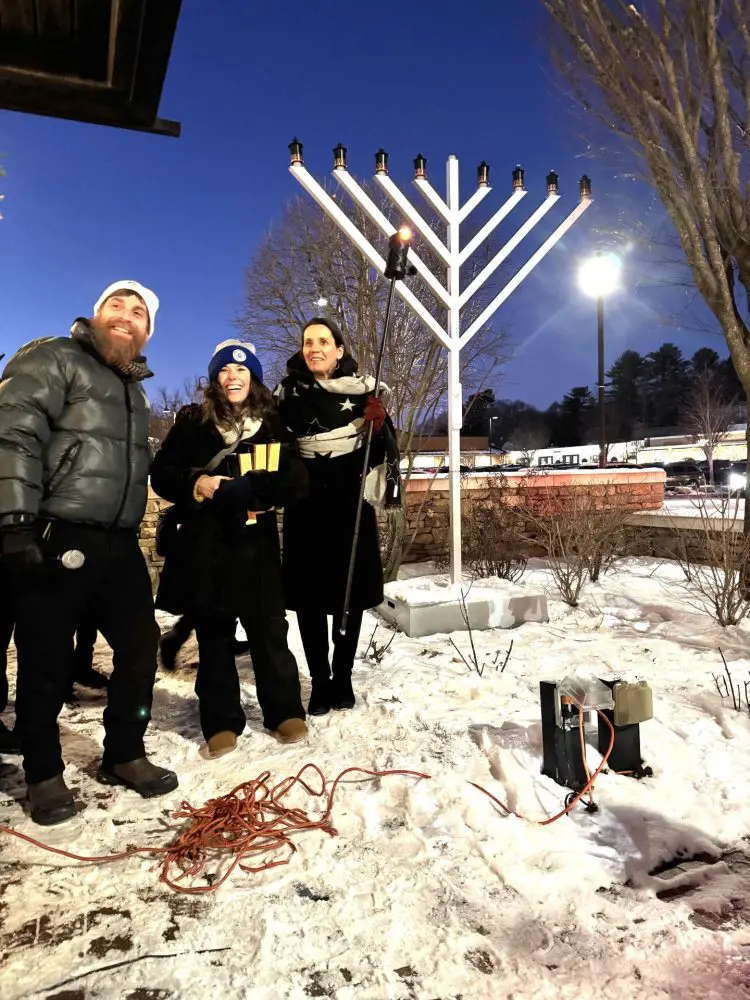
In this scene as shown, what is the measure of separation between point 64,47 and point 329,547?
8.06 ft

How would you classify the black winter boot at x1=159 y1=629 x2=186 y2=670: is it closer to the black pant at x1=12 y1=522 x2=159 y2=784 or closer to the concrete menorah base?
the black pant at x1=12 y1=522 x2=159 y2=784

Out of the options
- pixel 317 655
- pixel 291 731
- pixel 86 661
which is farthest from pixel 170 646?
pixel 291 731

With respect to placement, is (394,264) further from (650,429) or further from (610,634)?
(650,429)

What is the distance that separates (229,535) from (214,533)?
0.06 m

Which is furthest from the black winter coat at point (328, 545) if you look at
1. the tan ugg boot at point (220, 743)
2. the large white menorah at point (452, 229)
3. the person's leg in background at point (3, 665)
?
the large white menorah at point (452, 229)

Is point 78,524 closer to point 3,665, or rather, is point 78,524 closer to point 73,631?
point 73,631

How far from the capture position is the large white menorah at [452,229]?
14.7 ft

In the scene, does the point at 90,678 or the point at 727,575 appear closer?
the point at 90,678

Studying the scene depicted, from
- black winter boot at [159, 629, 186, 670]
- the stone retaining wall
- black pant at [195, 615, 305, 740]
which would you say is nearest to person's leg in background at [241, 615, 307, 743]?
black pant at [195, 615, 305, 740]

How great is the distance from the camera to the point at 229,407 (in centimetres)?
261

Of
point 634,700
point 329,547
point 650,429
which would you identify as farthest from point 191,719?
point 650,429

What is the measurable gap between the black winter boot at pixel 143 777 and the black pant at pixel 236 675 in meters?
0.31

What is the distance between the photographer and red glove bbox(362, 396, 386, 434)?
9.46 feet

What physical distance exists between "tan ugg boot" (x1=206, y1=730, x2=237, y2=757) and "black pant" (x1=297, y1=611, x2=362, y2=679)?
0.49 m
